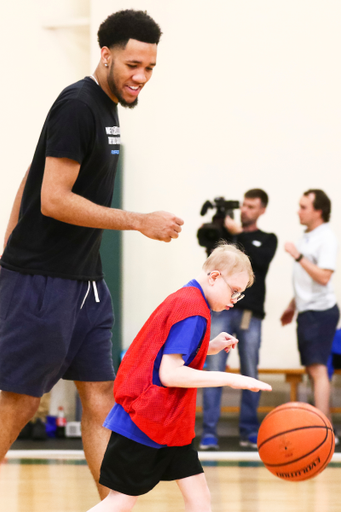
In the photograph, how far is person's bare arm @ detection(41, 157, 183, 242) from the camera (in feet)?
6.35

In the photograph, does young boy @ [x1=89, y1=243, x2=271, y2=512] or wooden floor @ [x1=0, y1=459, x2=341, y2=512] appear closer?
young boy @ [x1=89, y1=243, x2=271, y2=512]

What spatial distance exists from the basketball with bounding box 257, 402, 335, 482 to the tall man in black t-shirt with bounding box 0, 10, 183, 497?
1.94 ft

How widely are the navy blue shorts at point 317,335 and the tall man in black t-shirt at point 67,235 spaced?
2.55 m

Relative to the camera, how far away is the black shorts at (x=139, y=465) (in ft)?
6.14

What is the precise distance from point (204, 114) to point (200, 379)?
444 centimetres

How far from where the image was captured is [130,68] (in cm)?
209

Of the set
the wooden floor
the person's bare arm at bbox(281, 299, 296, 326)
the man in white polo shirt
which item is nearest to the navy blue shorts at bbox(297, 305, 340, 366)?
the man in white polo shirt

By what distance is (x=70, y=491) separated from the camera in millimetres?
3324

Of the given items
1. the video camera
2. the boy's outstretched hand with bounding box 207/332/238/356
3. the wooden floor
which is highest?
the video camera

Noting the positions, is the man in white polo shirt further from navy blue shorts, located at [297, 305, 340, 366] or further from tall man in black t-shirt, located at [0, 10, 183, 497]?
tall man in black t-shirt, located at [0, 10, 183, 497]

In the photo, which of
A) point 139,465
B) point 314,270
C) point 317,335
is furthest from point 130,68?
point 317,335

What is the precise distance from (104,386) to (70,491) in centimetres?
132

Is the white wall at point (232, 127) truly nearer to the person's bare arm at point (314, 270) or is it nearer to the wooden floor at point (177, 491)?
the person's bare arm at point (314, 270)

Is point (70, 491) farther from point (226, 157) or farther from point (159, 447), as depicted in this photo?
point (226, 157)
